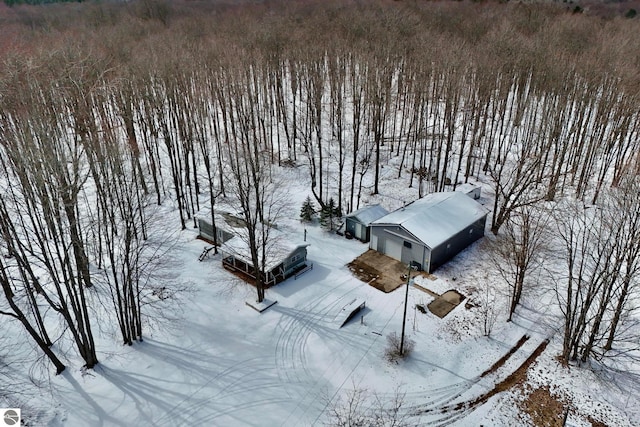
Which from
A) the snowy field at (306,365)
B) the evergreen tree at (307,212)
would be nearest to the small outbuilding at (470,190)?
the snowy field at (306,365)

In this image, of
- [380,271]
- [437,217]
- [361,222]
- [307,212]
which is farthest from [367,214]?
[380,271]

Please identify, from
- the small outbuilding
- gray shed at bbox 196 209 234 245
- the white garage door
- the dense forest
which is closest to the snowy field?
the dense forest

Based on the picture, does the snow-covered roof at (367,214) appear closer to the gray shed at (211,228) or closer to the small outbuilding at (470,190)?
the small outbuilding at (470,190)

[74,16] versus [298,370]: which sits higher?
[74,16]

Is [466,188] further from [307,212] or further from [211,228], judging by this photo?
[211,228]

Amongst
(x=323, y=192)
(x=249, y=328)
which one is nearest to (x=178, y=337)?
(x=249, y=328)

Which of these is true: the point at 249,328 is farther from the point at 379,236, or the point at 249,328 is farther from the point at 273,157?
the point at 273,157

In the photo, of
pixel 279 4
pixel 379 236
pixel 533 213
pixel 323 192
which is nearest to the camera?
pixel 379 236
